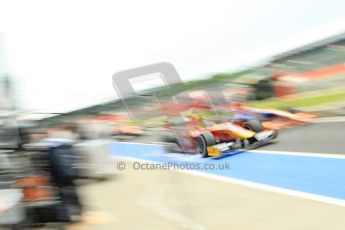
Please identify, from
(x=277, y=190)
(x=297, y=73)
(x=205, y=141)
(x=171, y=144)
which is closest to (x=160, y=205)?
(x=277, y=190)

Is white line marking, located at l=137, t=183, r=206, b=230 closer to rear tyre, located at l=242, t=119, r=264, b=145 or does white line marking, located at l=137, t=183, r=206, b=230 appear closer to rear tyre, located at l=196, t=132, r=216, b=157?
rear tyre, located at l=196, t=132, r=216, b=157

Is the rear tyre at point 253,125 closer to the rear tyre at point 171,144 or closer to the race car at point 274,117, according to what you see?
the race car at point 274,117

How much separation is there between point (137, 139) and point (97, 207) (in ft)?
37.3

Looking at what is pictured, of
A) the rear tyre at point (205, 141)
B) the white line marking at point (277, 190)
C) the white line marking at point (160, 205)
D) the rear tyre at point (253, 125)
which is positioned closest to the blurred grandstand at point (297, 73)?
the rear tyre at point (253, 125)

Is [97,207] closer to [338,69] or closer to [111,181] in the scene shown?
[111,181]

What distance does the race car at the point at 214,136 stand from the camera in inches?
332

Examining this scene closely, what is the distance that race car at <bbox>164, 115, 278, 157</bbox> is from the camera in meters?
8.42

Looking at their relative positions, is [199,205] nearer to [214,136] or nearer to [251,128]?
[214,136]

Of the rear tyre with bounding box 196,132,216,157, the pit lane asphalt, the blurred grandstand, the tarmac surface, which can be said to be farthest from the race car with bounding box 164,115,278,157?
the blurred grandstand

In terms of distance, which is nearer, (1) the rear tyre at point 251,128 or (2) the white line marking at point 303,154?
(2) the white line marking at point 303,154

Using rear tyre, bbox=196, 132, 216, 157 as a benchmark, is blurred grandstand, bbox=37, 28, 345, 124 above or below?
above

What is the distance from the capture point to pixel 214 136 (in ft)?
27.8

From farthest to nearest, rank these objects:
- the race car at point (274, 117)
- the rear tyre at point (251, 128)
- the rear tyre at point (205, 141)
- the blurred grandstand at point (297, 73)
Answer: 1. the blurred grandstand at point (297, 73)
2. the race car at point (274, 117)
3. the rear tyre at point (251, 128)
4. the rear tyre at point (205, 141)

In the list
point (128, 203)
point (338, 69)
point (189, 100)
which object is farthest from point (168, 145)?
point (338, 69)
